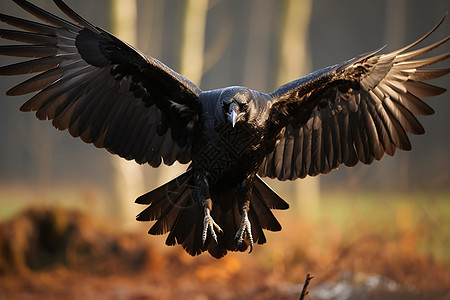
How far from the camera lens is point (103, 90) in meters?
3.51

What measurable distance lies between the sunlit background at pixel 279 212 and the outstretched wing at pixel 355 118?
6.50ft

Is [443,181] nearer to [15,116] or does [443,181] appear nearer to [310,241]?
[310,241]

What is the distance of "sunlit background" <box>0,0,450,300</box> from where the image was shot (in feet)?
20.0

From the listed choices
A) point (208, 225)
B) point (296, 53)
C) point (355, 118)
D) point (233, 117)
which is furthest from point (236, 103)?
point (296, 53)

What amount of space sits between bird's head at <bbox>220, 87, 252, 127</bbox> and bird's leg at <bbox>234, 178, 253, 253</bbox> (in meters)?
0.63

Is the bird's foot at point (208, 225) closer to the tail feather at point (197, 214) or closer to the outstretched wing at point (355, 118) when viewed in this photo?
the tail feather at point (197, 214)

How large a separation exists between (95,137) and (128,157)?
0.29 metres

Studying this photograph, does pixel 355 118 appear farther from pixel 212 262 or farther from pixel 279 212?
pixel 279 212

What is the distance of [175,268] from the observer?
21.6ft

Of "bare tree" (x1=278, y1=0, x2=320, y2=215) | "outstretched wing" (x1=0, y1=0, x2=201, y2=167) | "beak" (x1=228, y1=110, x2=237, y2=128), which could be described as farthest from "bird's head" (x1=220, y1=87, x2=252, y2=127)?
Result: "bare tree" (x1=278, y1=0, x2=320, y2=215)

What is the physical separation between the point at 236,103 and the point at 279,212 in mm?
5677

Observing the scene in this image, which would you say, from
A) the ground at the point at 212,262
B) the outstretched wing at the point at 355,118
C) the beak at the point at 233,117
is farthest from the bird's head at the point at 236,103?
the ground at the point at 212,262

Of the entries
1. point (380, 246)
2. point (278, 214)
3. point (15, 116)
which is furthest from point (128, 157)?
point (15, 116)

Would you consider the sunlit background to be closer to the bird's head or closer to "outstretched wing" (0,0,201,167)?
"outstretched wing" (0,0,201,167)
